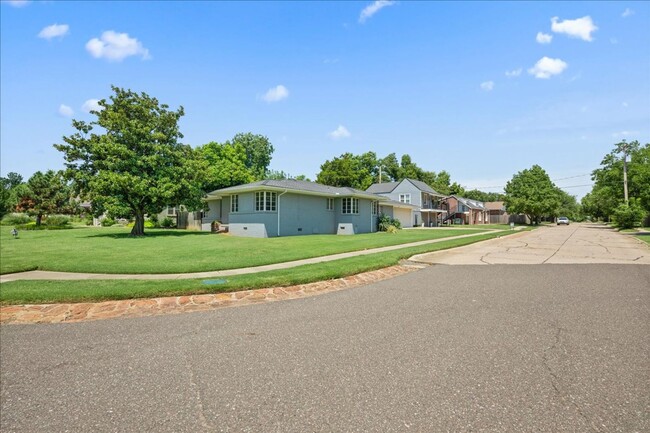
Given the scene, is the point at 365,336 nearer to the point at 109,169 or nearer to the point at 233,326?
the point at 233,326

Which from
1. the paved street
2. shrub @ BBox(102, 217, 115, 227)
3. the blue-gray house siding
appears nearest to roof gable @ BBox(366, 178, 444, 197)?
the blue-gray house siding

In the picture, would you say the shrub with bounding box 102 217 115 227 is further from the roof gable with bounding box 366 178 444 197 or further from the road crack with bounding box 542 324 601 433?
the road crack with bounding box 542 324 601 433

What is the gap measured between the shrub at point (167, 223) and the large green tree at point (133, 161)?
36.6 feet

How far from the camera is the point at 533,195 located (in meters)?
54.5

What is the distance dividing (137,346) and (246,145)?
59922mm

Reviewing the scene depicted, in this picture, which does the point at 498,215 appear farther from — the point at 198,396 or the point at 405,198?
the point at 198,396

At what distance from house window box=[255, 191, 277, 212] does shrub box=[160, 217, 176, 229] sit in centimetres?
1797

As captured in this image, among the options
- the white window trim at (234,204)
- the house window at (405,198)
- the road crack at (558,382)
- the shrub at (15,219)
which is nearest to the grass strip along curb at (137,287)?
the road crack at (558,382)

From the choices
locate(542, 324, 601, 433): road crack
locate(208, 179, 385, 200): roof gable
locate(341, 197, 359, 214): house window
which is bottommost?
locate(542, 324, 601, 433): road crack

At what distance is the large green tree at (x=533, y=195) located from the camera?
2141 inches

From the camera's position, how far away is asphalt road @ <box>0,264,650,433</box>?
109 inches

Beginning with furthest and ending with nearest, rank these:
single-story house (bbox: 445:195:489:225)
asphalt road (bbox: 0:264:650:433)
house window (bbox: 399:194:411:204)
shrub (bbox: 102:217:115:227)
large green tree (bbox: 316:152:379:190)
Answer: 1. single-story house (bbox: 445:195:489:225)
2. large green tree (bbox: 316:152:379:190)
3. house window (bbox: 399:194:411:204)
4. shrub (bbox: 102:217:115:227)
5. asphalt road (bbox: 0:264:650:433)

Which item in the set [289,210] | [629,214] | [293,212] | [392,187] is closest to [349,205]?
[293,212]

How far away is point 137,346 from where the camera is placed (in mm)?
4434
